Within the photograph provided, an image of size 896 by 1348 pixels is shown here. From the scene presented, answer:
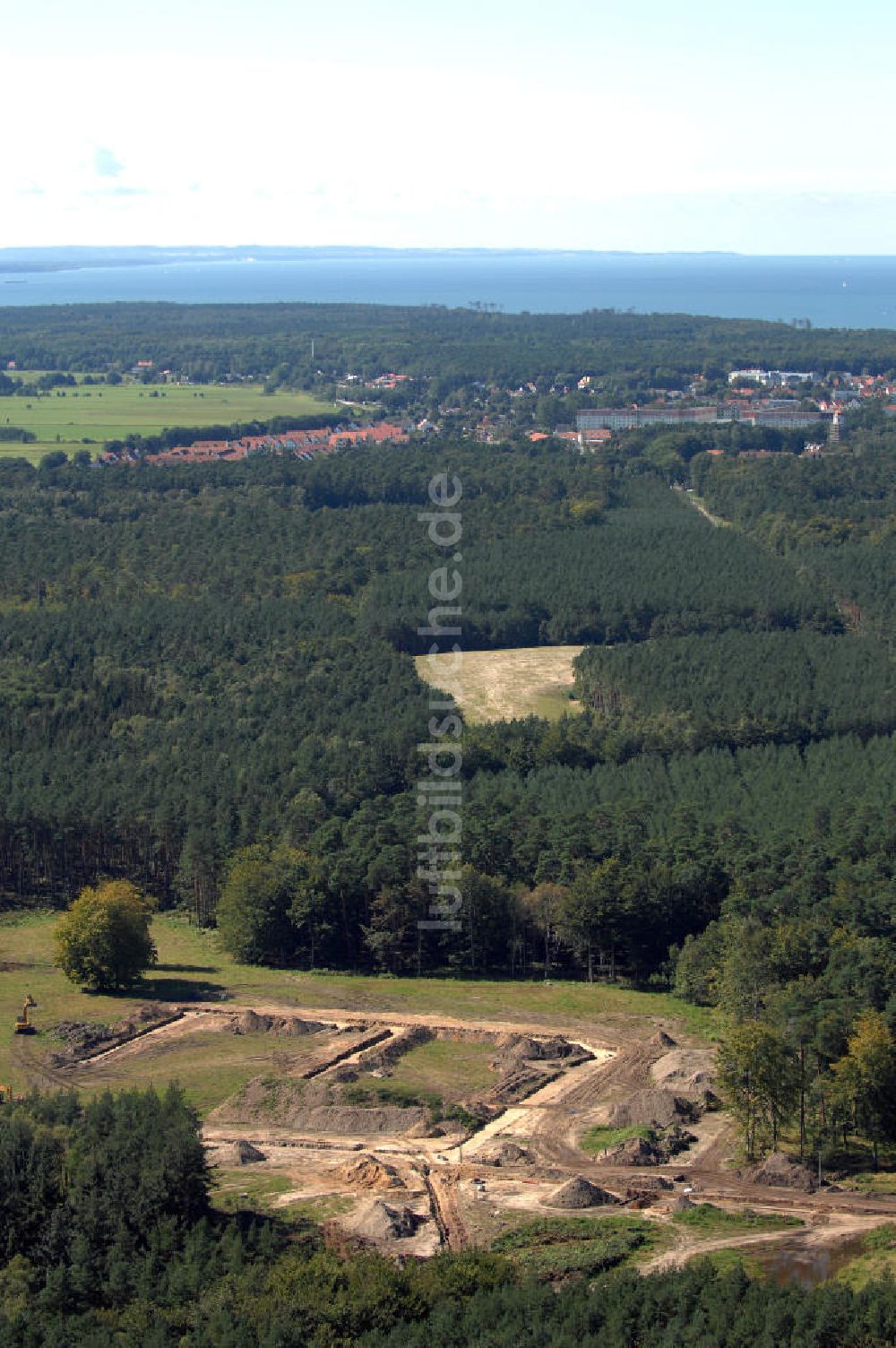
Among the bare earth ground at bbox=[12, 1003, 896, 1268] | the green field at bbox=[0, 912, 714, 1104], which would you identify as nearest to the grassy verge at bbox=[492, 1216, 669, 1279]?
the bare earth ground at bbox=[12, 1003, 896, 1268]

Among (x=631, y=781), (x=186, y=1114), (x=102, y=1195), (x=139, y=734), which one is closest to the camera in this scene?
(x=102, y=1195)

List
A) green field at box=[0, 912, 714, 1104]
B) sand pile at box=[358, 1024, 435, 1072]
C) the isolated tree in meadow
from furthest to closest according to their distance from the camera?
the isolated tree in meadow → green field at box=[0, 912, 714, 1104] → sand pile at box=[358, 1024, 435, 1072]

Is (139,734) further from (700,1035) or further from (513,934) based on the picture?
(700,1035)

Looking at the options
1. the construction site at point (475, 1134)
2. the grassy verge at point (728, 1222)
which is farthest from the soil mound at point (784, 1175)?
the grassy verge at point (728, 1222)

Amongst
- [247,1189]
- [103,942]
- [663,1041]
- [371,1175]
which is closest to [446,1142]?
[371,1175]

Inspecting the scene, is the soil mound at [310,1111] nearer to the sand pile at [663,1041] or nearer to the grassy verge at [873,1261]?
the sand pile at [663,1041]

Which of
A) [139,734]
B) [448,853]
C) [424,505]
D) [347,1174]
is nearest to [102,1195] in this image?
[347,1174]

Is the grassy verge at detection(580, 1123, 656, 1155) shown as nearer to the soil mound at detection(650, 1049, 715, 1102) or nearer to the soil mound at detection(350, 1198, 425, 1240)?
the soil mound at detection(650, 1049, 715, 1102)
